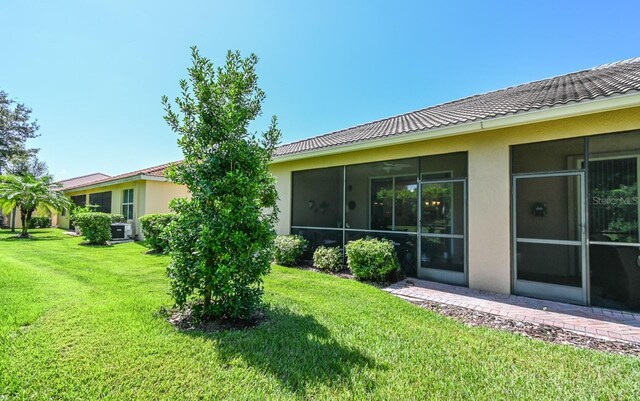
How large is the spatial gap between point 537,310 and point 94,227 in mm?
16028

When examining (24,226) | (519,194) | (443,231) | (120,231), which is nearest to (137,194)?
(120,231)

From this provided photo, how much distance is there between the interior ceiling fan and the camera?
7.52m

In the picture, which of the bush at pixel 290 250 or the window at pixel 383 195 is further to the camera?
the bush at pixel 290 250

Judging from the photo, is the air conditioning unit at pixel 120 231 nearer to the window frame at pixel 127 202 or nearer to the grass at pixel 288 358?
the window frame at pixel 127 202

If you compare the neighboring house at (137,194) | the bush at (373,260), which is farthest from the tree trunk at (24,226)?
the bush at (373,260)

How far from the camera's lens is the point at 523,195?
582 cm

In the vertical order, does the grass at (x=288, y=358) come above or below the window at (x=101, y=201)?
below

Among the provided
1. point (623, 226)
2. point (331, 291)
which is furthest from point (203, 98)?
point (623, 226)

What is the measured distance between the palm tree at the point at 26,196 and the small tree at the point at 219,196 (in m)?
18.2

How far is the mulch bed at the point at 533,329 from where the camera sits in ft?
11.8

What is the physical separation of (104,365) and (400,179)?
6719 millimetres

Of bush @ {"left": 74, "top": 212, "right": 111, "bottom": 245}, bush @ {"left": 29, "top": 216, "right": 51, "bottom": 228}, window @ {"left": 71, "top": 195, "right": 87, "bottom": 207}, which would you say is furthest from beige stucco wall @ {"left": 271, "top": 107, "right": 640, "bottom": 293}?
bush @ {"left": 29, "top": 216, "right": 51, "bottom": 228}

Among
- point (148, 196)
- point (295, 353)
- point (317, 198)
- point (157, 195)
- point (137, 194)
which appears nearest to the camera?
point (295, 353)

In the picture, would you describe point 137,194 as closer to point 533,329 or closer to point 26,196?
point 26,196
